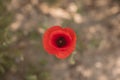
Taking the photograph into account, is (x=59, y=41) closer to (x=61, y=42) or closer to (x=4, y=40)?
(x=61, y=42)

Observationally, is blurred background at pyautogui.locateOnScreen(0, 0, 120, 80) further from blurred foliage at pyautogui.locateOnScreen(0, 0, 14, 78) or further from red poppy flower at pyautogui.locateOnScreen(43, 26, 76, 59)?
red poppy flower at pyautogui.locateOnScreen(43, 26, 76, 59)

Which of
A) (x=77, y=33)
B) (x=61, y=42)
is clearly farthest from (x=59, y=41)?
(x=77, y=33)

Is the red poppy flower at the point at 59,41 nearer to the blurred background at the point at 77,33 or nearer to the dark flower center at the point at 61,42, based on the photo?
the dark flower center at the point at 61,42

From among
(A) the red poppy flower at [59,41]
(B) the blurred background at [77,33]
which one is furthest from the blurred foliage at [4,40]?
(A) the red poppy flower at [59,41]

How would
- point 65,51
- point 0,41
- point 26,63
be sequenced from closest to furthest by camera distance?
point 65,51 < point 0,41 < point 26,63

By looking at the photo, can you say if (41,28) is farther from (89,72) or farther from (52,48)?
(52,48)

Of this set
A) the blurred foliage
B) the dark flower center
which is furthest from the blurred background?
the dark flower center

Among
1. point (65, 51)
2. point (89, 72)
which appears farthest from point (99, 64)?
point (65, 51)
